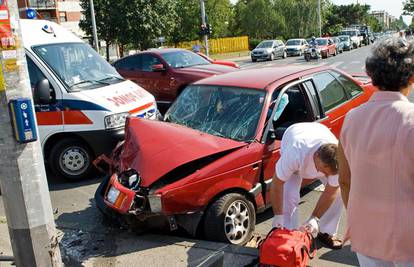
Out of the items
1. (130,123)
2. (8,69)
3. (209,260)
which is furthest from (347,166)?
(130,123)

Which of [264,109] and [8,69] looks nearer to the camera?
[8,69]

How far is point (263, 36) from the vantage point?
209ft

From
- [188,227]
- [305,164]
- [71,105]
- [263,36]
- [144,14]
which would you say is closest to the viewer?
[305,164]

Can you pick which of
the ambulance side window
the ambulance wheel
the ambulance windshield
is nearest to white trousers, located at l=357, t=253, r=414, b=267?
the ambulance wheel

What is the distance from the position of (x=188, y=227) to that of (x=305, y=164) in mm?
1136

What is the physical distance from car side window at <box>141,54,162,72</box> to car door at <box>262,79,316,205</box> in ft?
20.8

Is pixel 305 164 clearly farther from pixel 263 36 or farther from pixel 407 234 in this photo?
pixel 263 36

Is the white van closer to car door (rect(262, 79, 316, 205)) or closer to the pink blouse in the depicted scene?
car door (rect(262, 79, 316, 205))

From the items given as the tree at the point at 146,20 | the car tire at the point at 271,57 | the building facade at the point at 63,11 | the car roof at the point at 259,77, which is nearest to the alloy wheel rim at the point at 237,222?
the car roof at the point at 259,77

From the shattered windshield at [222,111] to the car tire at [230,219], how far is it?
0.64 metres

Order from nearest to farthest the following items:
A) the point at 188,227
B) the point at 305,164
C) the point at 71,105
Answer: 1. the point at 305,164
2. the point at 188,227
3. the point at 71,105

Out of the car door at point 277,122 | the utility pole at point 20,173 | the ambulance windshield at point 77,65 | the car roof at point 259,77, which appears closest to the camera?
the utility pole at point 20,173

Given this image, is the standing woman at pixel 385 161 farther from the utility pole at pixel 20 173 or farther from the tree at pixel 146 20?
the tree at pixel 146 20

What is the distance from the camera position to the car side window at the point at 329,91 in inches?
217
